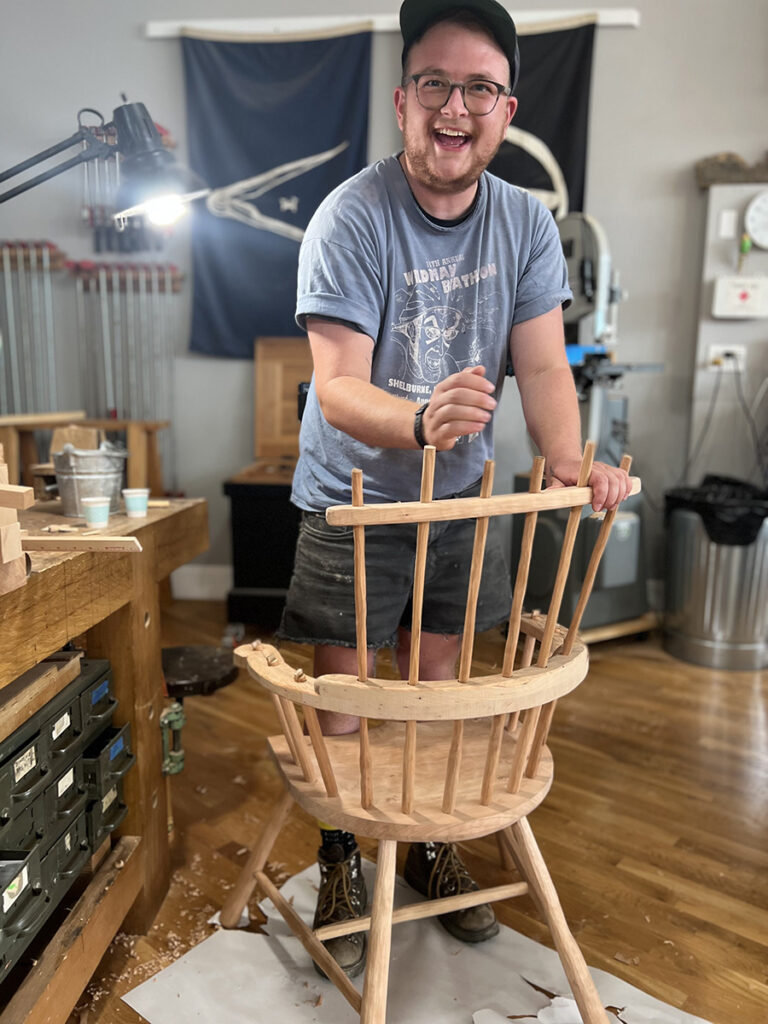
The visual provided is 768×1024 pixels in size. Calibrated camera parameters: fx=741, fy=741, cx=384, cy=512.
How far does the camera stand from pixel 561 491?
0.89 metres

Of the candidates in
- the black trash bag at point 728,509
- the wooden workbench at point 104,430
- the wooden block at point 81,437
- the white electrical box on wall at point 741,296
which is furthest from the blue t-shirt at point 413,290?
the white electrical box on wall at point 741,296

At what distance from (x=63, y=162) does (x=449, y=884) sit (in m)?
1.37

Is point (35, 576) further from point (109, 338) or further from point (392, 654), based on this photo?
point (109, 338)

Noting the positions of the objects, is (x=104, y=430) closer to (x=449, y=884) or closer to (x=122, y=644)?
(x=122, y=644)

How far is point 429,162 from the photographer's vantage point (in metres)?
1.02

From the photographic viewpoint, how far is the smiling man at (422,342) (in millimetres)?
973

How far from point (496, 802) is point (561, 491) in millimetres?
442

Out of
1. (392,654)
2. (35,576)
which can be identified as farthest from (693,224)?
(35,576)

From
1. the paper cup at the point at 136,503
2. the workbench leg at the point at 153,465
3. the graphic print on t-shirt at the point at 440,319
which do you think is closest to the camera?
the graphic print on t-shirt at the point at 440,319

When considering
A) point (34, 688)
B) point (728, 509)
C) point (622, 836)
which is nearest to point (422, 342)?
point (34, 688)

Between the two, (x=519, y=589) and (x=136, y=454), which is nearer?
(x=519, y=589)

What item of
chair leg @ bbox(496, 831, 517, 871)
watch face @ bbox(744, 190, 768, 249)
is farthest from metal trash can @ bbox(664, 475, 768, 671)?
chair leg @ bbox(496, 831, 517, 871)

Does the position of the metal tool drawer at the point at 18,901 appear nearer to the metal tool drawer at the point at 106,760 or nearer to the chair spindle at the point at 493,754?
the metal tool drawer at the point at 106,760

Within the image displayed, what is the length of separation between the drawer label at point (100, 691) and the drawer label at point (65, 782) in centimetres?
Answer: 12
